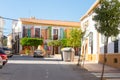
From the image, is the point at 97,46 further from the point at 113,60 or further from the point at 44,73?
the point at 44,73

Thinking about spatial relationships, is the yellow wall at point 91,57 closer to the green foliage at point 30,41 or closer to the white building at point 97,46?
the white building at point 97,46

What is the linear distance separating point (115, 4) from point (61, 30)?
2898 inches

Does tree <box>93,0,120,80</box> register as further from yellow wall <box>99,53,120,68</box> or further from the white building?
yellow wall <box>99,53,120,68</box>

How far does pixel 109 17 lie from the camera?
22500mm

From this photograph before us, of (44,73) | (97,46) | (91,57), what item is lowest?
(44,73)

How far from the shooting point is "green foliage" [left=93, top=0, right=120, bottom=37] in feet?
73.5

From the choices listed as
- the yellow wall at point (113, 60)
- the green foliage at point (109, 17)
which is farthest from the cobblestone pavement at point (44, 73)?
the green foliage at point (109, 17)

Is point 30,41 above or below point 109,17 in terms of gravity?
above

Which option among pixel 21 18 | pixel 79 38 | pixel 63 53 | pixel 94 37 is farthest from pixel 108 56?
pixel 21 18

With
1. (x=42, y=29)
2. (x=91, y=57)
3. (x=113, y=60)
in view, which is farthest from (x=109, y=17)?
(x=42, y=29)

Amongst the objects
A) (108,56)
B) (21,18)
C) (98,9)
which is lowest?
(108,56)

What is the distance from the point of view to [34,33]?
94.2 meters

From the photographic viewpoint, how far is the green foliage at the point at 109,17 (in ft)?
73.5

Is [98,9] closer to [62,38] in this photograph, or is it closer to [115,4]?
[115,4]
